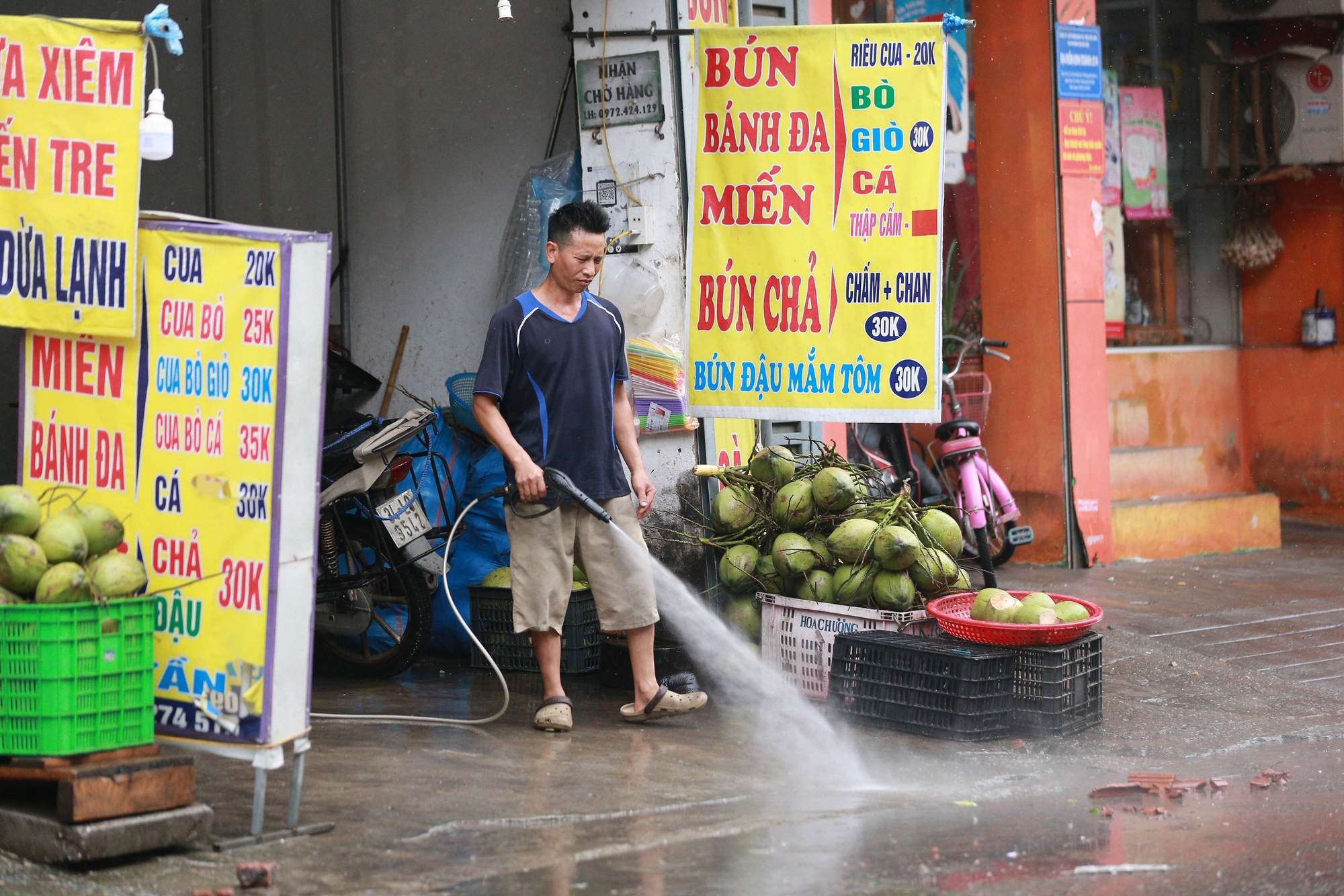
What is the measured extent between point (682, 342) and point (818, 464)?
946 millimetres

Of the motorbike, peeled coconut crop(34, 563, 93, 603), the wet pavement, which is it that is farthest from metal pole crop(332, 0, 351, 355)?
peeled coconut crop(34, 563, 93, 603)

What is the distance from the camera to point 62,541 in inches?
151

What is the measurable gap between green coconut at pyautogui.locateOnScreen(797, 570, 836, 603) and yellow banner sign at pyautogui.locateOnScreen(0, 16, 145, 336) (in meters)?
3.14

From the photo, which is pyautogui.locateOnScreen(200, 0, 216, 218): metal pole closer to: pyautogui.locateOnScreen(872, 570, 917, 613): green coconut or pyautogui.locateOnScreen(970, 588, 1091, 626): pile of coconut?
pyautogui.locateOnScreen(872, 570, 917, 613): green coconut

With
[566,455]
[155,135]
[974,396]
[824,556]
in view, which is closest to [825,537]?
[824,556]

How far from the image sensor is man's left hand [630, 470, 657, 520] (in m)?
5.66

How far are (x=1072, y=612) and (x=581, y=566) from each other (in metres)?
1.98

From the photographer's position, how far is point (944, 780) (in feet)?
16.0

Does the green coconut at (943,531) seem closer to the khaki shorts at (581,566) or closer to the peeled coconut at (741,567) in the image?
the peeled coconut at (741,567)

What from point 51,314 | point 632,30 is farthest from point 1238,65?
point 51,314

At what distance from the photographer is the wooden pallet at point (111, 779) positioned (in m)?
3.67

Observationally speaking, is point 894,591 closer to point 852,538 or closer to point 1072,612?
point 852,538

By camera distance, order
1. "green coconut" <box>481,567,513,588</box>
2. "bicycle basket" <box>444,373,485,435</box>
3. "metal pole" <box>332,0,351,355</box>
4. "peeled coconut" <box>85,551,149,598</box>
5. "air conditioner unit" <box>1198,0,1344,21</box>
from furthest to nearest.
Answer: "air conditioner unit" <box>1198,0,1344,21</box> < "metal pole" <box>332,0,351,355</box> < "bicycle basket" <box>444,373,485,435</box> < "green coconut" <box>481,567,513,588</box> < "peeled coconut" <box>85,551,149,598</box>

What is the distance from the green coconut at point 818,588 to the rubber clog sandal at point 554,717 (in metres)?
1.22
